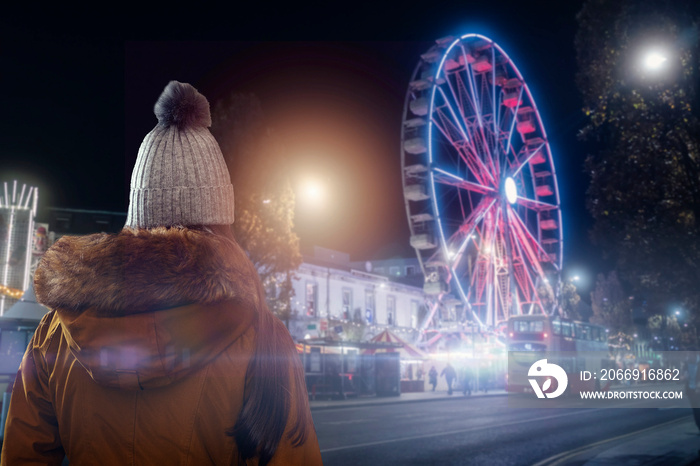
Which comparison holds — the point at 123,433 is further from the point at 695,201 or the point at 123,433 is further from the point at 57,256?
the point at 695,201

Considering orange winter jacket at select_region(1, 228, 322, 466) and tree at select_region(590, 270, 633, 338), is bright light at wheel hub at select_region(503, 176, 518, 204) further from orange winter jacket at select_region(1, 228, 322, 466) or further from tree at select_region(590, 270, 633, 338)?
tree at select_region(590, 270, 633, 338)

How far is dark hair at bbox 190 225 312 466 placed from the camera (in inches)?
68.5

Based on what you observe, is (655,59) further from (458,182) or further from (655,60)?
(458,182)

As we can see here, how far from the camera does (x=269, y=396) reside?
1.78 m

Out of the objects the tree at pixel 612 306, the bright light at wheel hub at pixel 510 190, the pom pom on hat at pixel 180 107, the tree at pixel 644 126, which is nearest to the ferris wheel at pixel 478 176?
the bright light at wheel hub at pixel 510 190

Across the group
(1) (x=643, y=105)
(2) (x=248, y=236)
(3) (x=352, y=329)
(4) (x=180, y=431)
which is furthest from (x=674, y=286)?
(3) (x=352, y=329)

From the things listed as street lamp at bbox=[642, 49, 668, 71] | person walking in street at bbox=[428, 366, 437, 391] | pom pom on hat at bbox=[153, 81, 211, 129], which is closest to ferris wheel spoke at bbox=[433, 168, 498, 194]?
person walking in street at bbox=[428, 366, 437, 391]

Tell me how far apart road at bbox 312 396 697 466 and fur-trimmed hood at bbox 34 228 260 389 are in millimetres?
8662

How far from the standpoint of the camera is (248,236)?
24.5 meters

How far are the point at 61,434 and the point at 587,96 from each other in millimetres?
13530

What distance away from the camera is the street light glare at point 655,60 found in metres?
11.1

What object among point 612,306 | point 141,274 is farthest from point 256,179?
point 612,306

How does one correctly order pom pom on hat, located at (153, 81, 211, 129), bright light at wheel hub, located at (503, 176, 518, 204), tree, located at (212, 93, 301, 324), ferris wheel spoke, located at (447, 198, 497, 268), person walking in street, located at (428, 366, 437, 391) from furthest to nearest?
person walking in street, located at (428, 366, 437, 391) < bright light at wheel hub, located at (503, 176, 518, 204) < ferris wheel spoke, located at (447, 198, 497, 268) < tree, located at (212, 93, 301, 324) < pom pom on hat, located at (153, 81, 211, 129)

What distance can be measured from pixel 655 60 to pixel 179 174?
11.4 m
